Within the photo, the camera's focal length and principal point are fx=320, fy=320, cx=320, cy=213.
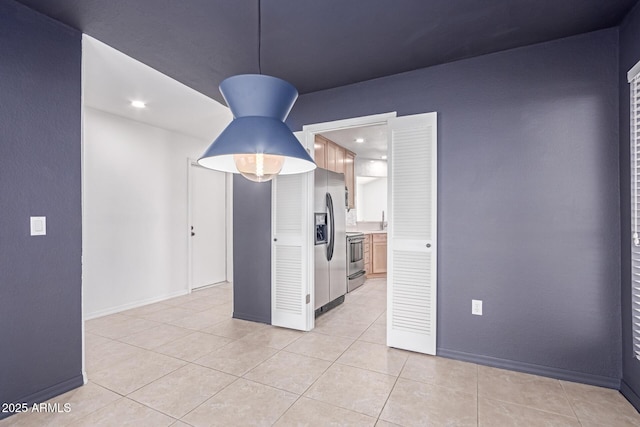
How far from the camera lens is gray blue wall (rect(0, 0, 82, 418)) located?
196 cm

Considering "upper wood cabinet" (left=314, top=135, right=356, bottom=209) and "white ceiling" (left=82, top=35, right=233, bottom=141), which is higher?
"white ceiling" (left=82, top=35, right=233, bottom=141)

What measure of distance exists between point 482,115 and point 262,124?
2.00 metres

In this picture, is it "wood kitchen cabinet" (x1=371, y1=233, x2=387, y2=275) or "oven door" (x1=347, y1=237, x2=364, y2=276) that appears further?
"wood kitchen cabinet" (x1=371, y1=233, x2=387, y2=275)

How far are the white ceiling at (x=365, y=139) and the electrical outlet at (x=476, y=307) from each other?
2.48m

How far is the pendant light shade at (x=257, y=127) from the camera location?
150 cm

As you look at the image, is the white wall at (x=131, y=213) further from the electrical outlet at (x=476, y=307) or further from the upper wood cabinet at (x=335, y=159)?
the electrical outlet at (x=476, y=307)

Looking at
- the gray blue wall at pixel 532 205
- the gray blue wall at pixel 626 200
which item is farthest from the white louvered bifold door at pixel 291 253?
the gray blue wall at pixel 626 200

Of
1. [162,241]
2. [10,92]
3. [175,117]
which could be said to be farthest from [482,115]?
[162,241]

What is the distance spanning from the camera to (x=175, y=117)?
417cm

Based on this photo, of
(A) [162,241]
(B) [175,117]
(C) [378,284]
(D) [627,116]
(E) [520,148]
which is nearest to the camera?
(D) [627,116]

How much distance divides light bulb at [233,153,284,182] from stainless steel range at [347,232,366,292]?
3.38 m

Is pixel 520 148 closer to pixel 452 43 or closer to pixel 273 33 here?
pixel 452 43

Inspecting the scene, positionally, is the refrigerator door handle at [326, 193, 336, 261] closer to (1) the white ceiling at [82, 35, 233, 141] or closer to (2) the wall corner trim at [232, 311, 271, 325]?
(2) the wall corner trim at [232, 311, 271, 325]

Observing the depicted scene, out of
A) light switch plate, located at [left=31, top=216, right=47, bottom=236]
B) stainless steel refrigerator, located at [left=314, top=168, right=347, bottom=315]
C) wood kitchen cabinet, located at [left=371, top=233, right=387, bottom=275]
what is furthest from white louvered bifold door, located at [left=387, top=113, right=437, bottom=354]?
wood kitchen cabinet, located at [left=371, top=233, right=387, bottom=275]
